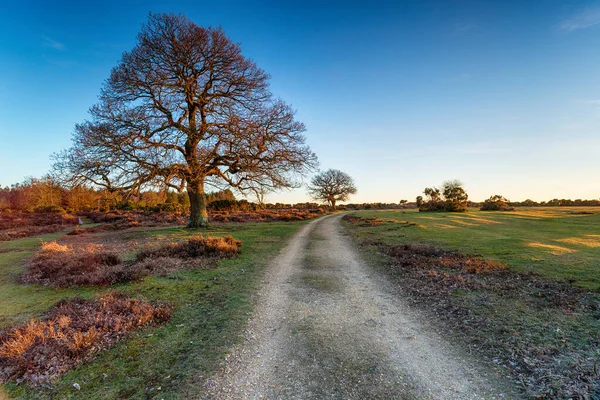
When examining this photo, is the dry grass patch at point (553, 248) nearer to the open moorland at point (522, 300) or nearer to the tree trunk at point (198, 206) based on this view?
the open moorland at point (522, 300)

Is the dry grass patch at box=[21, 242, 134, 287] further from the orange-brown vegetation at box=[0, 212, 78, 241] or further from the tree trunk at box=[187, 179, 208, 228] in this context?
the orange-brown vegetation at box=[0, 212, 78, 241]

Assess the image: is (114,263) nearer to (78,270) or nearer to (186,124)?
(78,270)

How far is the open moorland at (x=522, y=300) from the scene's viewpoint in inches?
169

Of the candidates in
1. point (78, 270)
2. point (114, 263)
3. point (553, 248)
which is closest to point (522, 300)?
point (553, 248)

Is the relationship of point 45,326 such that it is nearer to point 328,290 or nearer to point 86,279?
point 86,279

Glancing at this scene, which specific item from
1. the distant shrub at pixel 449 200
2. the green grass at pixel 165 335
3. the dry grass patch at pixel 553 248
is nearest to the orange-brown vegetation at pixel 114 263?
the green grass at pixel 165 335

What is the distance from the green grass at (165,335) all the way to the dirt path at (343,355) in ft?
1.59

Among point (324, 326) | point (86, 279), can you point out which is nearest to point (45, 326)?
point (86, 279)

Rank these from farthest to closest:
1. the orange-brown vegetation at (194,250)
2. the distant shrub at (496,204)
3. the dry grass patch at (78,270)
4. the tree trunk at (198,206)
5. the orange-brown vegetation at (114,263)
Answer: the distant shrub at (496,204) < the tree trunk at (198,206) < the orange-brown vegetation at (194,250) < the orange-brown vegetation at (114,263) < the dry grass patch at (78,270)

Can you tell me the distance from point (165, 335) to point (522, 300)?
27.3 ft

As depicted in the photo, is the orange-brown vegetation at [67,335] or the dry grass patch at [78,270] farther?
the dry grass patch at [78,270]

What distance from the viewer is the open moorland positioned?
4.30 meters

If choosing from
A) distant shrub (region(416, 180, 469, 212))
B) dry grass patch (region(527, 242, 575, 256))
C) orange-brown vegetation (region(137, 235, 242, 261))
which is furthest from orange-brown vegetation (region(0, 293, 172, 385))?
distant shrub (region(416, 180, 469, 212))

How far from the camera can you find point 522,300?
690 centimetres
